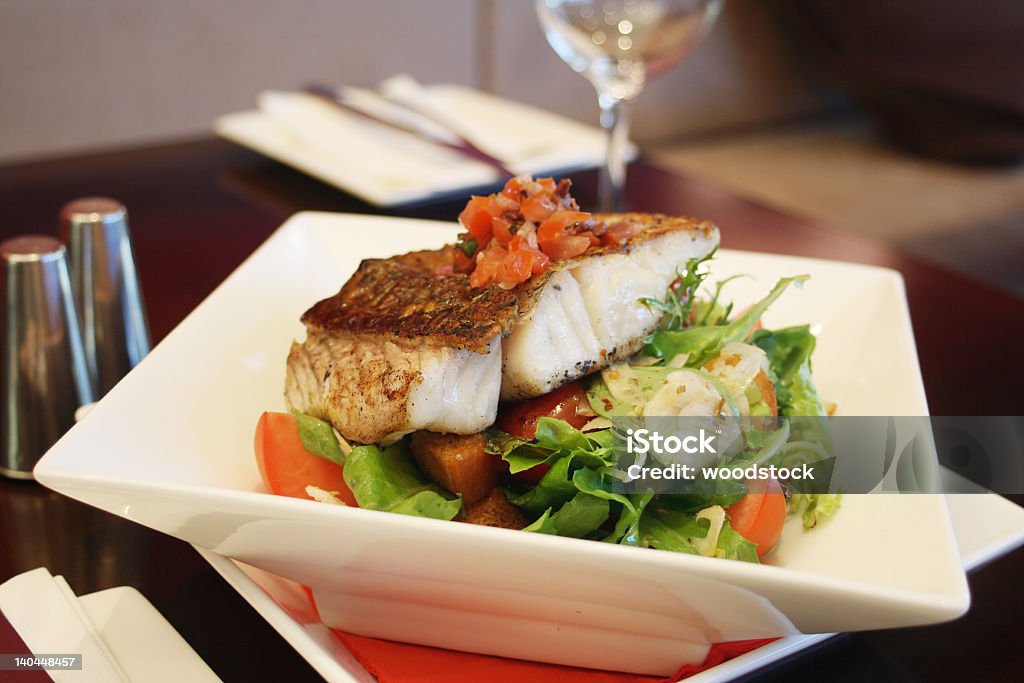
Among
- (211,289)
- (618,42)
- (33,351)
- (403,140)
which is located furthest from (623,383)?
(403,140)

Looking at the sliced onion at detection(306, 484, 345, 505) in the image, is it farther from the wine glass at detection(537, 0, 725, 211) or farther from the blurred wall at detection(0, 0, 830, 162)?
the blurred wall at detection(0, 0, 830, 162)

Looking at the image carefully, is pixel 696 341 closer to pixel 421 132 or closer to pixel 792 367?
pixel 792 367

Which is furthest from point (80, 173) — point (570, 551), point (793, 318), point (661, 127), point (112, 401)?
point (661, 127)

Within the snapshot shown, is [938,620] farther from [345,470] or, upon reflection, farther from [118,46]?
[118,46]

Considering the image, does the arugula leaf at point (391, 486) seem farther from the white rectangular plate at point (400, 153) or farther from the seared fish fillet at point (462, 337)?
the white rectangular plate at point (400, 153)

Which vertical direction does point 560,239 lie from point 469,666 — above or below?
above
